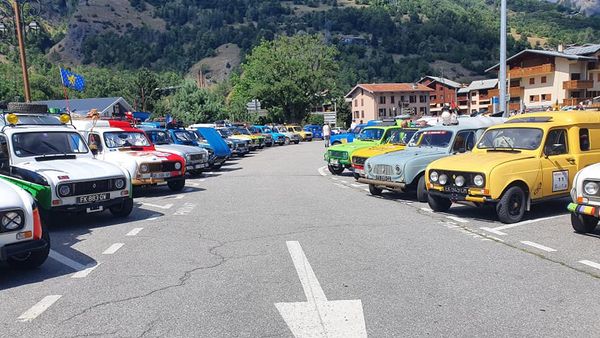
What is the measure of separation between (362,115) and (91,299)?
3670 inches

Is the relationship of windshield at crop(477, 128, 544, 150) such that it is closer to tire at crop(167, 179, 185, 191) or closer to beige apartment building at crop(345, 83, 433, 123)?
tire at crop(167, 179, 185, 191)

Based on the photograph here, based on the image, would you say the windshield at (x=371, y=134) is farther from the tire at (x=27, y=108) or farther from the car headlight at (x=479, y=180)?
the tire at (x=27, y=108)

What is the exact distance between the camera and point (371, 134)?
18.1 m

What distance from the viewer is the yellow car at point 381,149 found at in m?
14.4

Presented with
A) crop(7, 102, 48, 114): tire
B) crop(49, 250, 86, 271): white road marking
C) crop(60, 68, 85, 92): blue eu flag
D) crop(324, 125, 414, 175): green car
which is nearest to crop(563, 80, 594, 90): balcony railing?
crop(324, 125, 414, 175): green car

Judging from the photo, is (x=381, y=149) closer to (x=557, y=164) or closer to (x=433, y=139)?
(x=433, y=139)

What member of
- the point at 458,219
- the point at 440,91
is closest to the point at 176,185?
the point at 458,219

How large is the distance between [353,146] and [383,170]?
5584mm

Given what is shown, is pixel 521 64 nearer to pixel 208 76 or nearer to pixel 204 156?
pixel 204 156

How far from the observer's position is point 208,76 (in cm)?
16050

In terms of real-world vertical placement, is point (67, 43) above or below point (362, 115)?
above

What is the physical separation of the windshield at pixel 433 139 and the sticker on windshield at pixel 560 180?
3194 mm

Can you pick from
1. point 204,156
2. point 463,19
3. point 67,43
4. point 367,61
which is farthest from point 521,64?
point 67,43

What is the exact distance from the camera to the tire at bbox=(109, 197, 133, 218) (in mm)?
10148
